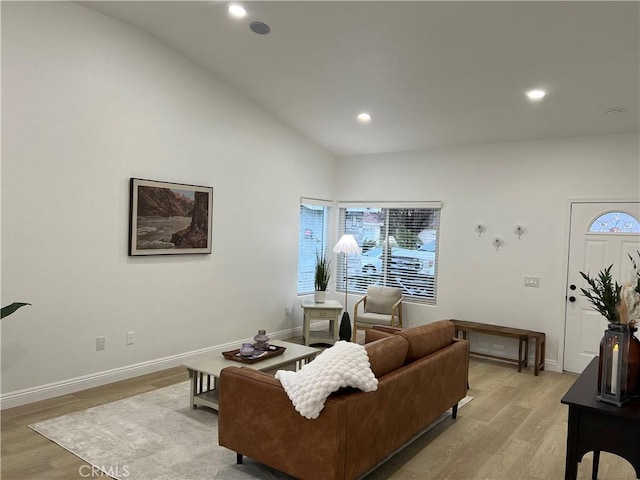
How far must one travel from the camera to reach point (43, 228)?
3.80 metres

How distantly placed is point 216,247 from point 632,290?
406cm

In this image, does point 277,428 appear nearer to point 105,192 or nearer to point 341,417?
point 341,417

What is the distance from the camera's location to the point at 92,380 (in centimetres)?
419

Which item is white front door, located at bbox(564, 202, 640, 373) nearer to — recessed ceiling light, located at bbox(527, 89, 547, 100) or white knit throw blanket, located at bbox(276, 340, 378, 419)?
recessed ceiling light, located at bbox(527, 89, 547, 100)

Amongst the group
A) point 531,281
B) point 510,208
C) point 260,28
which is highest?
point 260,28

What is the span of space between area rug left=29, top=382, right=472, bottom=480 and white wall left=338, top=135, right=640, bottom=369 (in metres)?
2.47

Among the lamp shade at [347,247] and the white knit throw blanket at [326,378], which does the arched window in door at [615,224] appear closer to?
the lamp shade at [347,247]

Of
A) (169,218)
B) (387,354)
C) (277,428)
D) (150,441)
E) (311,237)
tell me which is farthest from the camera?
(311,237)

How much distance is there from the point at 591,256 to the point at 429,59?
9.37 ft

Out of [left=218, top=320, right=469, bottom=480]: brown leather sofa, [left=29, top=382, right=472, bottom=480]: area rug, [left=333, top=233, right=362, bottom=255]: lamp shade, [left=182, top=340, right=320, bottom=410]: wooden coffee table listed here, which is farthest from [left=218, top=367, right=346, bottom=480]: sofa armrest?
[left=333, top=233, right=362, bottom=255]: lamp shade

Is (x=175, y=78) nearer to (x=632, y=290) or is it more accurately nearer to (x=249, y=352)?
(x=249, y=352)

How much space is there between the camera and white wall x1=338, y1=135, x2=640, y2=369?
507 cm

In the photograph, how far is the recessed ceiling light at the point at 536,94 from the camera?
14.0ft

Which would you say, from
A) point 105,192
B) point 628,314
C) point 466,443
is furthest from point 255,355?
point 628,314
